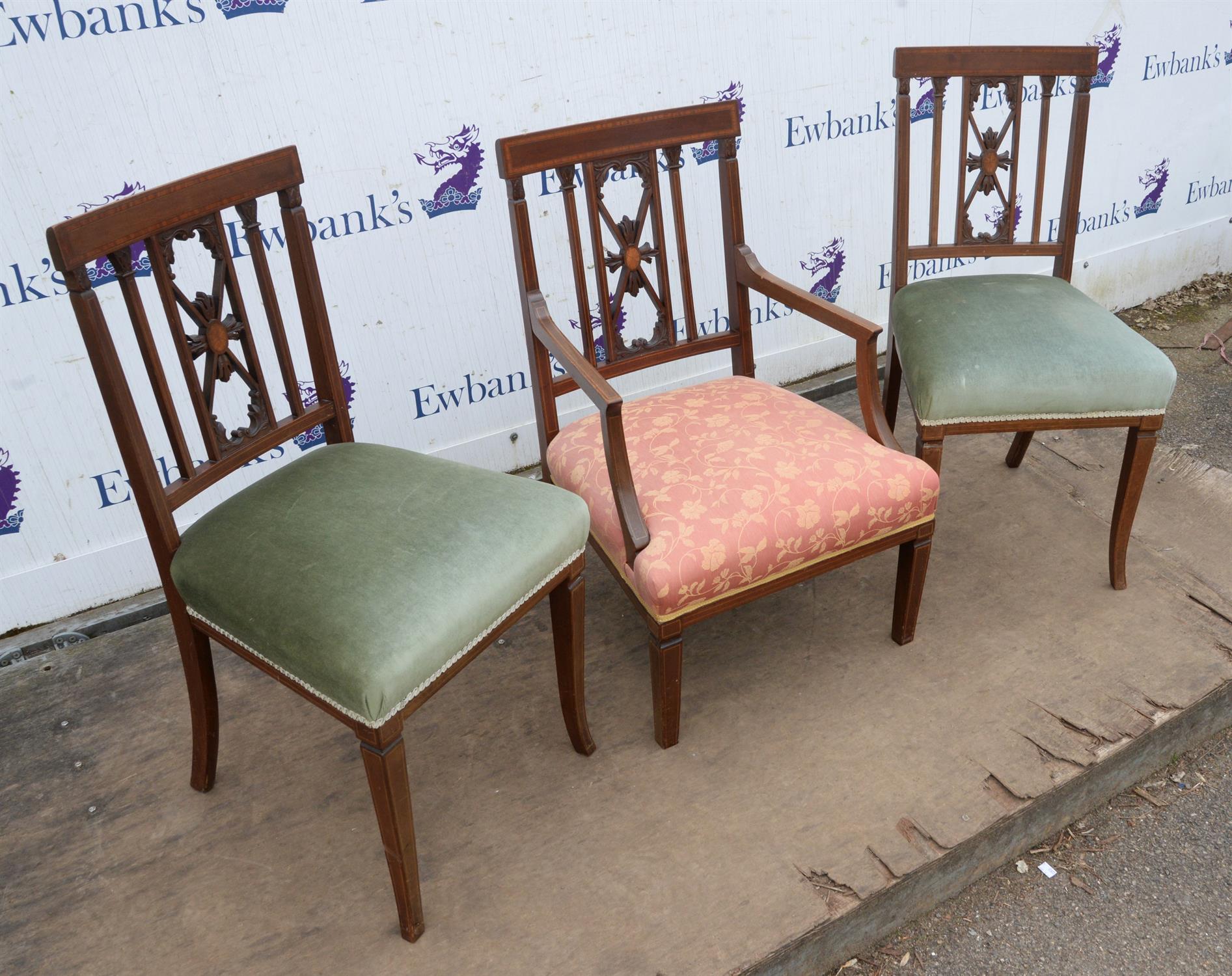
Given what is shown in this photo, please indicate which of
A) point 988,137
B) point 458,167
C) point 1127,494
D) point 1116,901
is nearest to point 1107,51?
point 988,137

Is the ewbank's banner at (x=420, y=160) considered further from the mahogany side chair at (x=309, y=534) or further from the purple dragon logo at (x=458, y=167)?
the mahogany side chair at (x=309, y=534)

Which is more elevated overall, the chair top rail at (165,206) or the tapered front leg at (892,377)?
the chair top rail at (165,206)

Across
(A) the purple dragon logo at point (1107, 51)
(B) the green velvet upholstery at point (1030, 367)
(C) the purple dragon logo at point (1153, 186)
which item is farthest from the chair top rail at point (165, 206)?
(C) the purple dragon logo at point (1153, 186)

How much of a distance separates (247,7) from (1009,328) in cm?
162

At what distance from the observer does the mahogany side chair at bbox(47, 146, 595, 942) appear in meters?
1.32

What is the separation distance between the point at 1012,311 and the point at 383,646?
143 centimetres

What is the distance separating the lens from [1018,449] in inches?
96.5

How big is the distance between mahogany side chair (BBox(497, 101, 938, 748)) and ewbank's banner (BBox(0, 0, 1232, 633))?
0.54 m

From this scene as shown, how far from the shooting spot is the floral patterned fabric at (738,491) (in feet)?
5.15

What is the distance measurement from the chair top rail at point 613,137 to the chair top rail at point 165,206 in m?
0.36

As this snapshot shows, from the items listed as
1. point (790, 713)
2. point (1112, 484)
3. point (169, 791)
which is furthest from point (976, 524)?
point (169, 791)

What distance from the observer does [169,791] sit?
1.76 meters

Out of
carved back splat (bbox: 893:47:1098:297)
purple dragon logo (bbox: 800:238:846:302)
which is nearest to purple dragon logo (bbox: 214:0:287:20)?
carved back splat (bbox: 893:47:1098:297)

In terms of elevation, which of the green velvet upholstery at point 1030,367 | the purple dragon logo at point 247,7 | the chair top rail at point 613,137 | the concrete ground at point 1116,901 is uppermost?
the purple dragon logo at point 247,7
